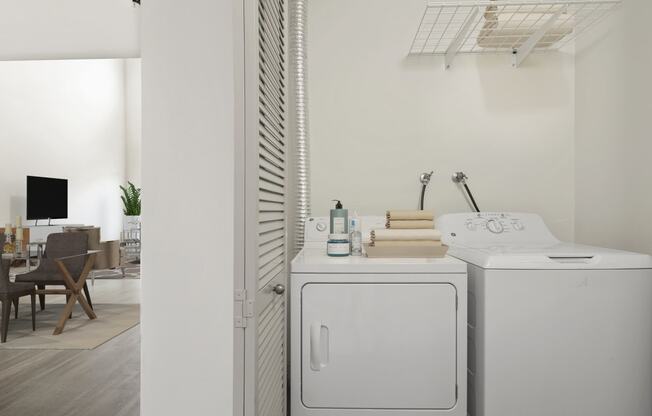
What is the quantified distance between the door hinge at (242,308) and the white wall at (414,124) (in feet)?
4.78

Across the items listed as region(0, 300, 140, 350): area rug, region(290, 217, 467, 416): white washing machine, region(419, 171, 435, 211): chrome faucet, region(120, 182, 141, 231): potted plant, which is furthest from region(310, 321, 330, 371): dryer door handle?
region(120, 182, 141, 231): potted plant

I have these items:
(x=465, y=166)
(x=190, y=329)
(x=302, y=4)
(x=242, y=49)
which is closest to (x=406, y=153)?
(x=465, y=166)

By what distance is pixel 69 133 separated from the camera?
698 cm

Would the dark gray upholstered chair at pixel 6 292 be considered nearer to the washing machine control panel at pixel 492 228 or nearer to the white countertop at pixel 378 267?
the white countertop at pixel 378 267

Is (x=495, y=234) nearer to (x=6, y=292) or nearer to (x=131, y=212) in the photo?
(x=6, y=292)

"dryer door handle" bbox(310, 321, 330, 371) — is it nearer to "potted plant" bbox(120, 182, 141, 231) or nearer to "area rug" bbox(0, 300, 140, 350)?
"area rug" bbox(0, 300, 140, 350)

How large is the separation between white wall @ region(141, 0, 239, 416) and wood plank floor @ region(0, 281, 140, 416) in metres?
1.36

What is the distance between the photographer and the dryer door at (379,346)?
1.66 m

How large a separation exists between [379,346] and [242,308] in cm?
73

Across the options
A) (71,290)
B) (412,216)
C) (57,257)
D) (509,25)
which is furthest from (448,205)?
(57,257)

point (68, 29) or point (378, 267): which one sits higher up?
point (68, 29)

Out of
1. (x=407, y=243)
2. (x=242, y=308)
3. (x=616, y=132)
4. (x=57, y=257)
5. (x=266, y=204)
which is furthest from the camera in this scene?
(x=57, y=257)

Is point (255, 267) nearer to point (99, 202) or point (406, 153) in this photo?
point (406, 153)

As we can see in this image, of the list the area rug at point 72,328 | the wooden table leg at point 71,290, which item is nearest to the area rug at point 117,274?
the area rug at point 72,328
